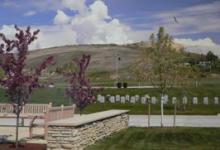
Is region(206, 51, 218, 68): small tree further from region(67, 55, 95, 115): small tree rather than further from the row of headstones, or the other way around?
region(67, 55, 95, 115): small tree

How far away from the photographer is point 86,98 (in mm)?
21703

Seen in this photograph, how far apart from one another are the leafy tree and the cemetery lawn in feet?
17.8

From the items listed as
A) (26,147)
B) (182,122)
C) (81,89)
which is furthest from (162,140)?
(182,122)

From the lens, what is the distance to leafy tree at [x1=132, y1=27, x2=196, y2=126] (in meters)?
25.4

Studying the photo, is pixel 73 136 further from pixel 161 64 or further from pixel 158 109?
pixel 158 109

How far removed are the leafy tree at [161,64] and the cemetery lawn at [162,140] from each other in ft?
17.8

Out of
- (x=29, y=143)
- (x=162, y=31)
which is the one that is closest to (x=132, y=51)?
(x=162, y=31)

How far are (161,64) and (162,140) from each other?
8467mm

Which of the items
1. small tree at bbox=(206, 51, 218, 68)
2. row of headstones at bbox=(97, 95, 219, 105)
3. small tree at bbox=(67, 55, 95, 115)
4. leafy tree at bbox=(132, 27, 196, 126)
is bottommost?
row of headstones at bbox=(97, 95, 219, 105)

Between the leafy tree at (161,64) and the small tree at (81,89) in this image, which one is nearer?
the small tree at (81,89)

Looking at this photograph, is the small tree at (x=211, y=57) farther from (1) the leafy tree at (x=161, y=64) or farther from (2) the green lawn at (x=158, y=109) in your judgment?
(1) the leafy tree at (x=161, y=64)

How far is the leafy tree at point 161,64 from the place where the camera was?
1000 inches

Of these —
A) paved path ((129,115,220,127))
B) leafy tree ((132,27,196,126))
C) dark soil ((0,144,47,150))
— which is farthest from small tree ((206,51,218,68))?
dark soil ((0,144,47,150))

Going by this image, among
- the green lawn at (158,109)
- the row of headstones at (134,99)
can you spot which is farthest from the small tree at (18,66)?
the row of headstones at (134,99)
